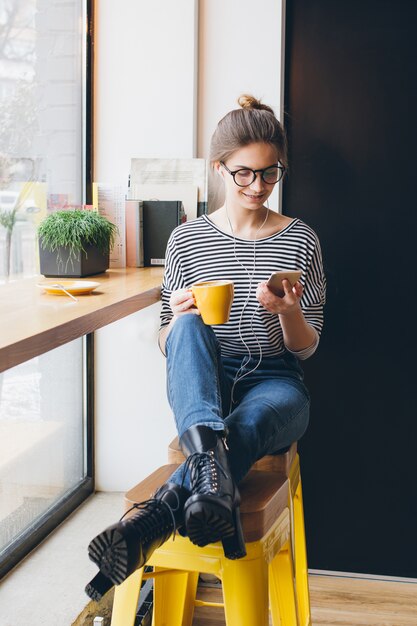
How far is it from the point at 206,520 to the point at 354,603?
1.32 m

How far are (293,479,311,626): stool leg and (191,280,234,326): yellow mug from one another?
56 centimetres

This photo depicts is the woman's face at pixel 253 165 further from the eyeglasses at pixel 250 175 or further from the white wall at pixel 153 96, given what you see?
the white wall at pixel 153 96

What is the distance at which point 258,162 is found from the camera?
186 cm

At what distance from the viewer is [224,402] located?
178cm

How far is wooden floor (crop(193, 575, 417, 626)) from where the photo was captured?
224cm

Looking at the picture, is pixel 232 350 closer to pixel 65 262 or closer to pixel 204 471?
pixel 65 262

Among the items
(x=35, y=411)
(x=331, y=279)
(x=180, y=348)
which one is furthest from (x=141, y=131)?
(x=180, y=348)

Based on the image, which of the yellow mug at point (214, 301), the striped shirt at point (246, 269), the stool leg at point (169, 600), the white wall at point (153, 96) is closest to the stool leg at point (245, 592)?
the stool leg at point (169, 600)

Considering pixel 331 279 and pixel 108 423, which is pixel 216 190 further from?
pixel 108 423

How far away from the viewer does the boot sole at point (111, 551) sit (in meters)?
1.18

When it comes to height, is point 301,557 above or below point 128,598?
below

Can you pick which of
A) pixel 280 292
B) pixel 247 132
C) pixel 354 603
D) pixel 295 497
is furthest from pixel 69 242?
pixel 354 603

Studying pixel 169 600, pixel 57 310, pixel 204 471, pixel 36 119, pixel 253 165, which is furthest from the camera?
pixel 36 119

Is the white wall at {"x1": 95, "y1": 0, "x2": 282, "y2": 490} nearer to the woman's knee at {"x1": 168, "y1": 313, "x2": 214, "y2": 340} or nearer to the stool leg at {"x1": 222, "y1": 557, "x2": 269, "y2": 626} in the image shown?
the woman's knee at {"x1": 168, "y1": 313, "x2": 214, "y2": 340}
